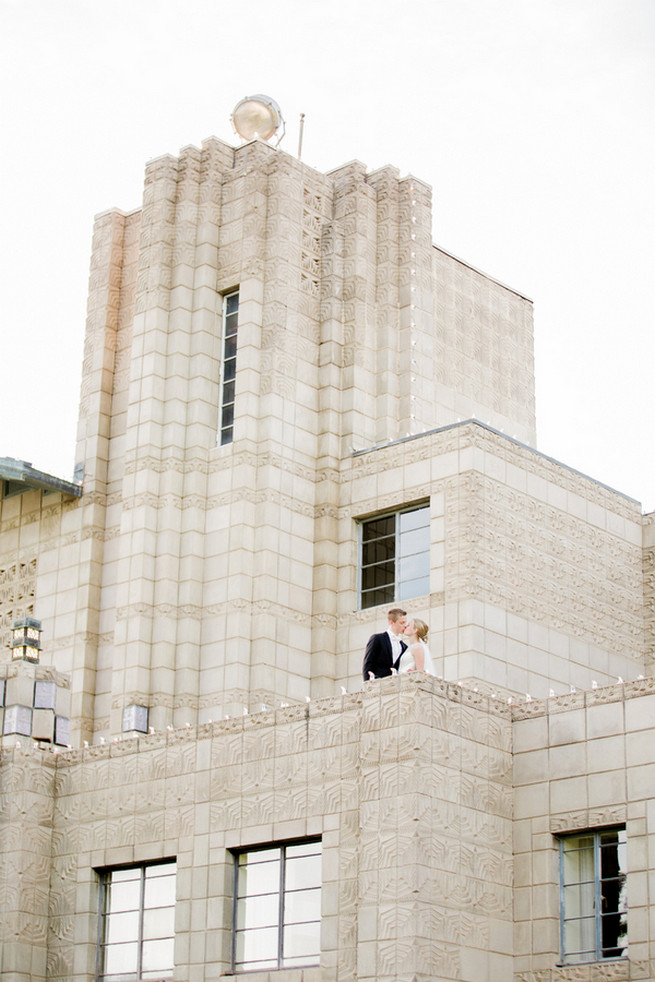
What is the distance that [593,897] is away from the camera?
21234mm

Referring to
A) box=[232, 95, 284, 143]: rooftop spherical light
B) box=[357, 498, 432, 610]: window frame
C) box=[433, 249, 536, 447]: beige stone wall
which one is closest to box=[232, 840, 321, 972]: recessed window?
box=[357, 498, 432, 610]: window frame

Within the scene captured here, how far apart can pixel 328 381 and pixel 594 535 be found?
6206 mm

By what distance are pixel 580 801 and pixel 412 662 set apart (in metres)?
2.96

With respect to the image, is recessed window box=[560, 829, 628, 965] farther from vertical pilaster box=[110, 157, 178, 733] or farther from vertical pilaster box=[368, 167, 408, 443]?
vertical pilaster box=[368, 167, 408, 443]

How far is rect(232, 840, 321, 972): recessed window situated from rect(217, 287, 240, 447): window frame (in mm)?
10594

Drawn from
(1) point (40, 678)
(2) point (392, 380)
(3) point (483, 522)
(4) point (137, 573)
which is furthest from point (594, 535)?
(1) point (40, 678)

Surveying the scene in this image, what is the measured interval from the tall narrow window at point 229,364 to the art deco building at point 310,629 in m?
0.06

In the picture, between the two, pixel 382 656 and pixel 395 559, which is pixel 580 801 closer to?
pixel 382 656

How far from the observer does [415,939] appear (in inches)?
790

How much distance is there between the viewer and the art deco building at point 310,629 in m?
21.3

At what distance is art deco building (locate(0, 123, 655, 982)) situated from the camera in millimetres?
21281

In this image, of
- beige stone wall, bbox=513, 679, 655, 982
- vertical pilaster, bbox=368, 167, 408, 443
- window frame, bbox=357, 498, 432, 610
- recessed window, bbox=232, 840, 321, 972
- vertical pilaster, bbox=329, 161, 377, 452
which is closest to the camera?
beige stone wall, bbox=513, 679, 655, 982

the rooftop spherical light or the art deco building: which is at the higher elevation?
the rooftop spherical light

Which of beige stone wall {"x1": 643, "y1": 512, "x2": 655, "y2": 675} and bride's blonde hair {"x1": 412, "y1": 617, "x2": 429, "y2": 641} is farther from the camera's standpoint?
beige stone wall {"x1": 643, "y1": 512, "x2": 655, "y2": 675}
